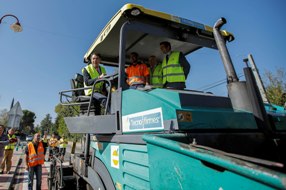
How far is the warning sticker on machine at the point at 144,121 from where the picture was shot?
1.81 m

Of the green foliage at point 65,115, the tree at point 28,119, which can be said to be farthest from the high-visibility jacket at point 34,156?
the tree at point 28,119

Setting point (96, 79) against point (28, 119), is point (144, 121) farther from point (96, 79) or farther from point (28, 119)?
point (28, 119)

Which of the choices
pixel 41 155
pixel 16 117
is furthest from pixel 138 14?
pixel 16 117

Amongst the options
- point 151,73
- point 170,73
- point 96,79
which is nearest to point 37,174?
point 96,79

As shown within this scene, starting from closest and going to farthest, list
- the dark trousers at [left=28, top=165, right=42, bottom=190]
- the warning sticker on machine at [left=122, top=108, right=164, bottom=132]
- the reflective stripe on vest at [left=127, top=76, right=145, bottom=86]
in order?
the warning sticker on machine at [left=122, top=108, right=164, bottom=132] < the reflective stripe on vest at [left=127, top=76, right=145, bottom=86] < the dark trousers at [left=28, top=165, right=42, bottom=190]

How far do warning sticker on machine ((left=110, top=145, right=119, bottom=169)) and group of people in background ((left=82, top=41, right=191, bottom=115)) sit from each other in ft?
2.88

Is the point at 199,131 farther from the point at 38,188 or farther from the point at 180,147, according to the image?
the point at 38,188

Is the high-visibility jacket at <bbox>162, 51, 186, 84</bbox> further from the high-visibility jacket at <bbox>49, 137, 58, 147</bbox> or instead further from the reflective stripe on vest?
the high-visibility jacket at <bbox>49, 137, 58, 147</bbox>

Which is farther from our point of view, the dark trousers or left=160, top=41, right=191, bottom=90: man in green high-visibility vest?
the dark trousers

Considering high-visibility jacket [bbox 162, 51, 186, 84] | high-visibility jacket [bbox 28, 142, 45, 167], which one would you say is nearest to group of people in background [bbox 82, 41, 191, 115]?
high-visibility jacket [bbox 162, 51, 186, 84]

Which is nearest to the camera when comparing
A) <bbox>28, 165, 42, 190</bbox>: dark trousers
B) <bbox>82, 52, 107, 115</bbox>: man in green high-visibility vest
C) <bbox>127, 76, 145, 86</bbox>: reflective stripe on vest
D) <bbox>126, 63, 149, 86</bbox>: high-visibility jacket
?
<bbox>127, 76, 145, 86</bbox>: reflective stripe on vest

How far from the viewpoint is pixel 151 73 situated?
379 centimetres

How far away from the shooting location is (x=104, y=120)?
8.32 ft

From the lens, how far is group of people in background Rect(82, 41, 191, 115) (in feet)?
9.49
